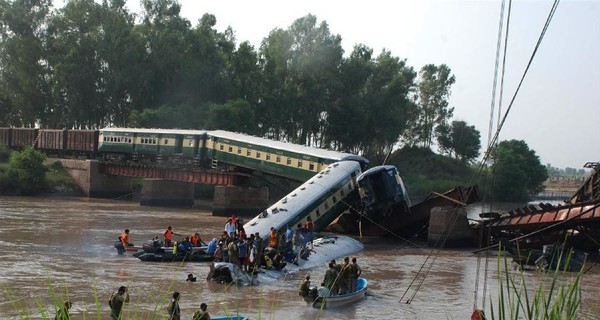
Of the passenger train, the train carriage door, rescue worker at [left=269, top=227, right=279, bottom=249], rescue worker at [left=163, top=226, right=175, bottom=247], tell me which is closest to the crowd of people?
rescue worker at [left=269, top=227, right=279, bottom=249]

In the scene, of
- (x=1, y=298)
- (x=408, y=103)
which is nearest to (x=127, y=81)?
(x=408, y=103)

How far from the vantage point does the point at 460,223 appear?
134 ft

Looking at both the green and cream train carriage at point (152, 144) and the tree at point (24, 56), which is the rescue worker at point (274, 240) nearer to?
the green and cream train carriage at point (152, 144)

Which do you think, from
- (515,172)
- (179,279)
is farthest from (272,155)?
(515,172)

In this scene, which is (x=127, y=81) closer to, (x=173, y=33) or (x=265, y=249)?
(x=173, y=33)

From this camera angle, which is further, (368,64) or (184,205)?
(368,64)

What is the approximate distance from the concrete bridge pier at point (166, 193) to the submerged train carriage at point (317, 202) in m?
24.4

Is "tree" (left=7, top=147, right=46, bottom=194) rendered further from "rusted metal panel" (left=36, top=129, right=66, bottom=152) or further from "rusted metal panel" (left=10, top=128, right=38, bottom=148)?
"rusted metal panel" (left=10, top=128, right=38, bottom=148)

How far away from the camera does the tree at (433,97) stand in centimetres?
11900

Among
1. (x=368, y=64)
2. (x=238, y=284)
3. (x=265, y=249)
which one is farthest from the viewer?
(x=368, y=64)

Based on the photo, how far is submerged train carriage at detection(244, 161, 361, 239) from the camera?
3281cm

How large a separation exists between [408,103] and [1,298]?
88895mm

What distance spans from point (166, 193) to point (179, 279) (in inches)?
1574

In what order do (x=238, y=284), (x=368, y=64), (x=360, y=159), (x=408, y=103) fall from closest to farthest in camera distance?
1. (x=238, y=284)
2. (x=360, y=159)
3. (x=368, y=64)
4. (x=408, y=103)
